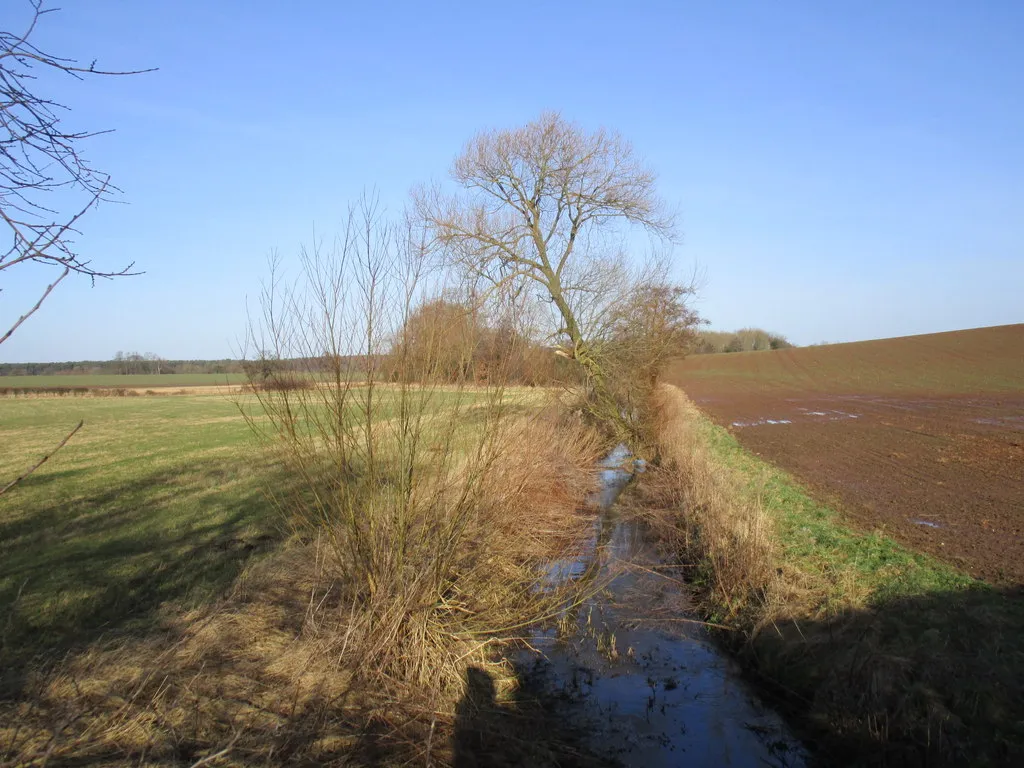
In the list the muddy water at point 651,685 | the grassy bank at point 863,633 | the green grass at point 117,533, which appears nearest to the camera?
the grassy bank at point 863,633

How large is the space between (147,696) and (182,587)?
3321 millimetres

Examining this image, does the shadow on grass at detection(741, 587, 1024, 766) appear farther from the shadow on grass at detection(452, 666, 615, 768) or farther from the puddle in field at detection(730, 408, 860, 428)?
the puddle in field at detection(730, 408, 860, 428)

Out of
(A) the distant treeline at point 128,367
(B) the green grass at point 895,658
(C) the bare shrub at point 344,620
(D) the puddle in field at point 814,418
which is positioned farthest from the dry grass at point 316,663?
(A) the distant treeline at point 128,367

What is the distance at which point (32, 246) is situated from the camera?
2.12 meters

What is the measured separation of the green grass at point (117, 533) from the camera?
6508 mm

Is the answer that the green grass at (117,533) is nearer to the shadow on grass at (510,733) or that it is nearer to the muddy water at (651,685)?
the shadow on grass at (510,733)

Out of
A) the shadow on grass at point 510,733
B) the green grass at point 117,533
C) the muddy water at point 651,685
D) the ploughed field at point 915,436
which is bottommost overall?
the muddy water at point 651,685

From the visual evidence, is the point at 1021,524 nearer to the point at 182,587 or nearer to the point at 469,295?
the point at 469,295

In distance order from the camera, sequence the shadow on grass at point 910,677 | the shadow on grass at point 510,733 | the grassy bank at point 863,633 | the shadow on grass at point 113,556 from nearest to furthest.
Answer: the shadow on grass at point 910,677 < the grassy bank at point 863,633 < the shadow on grass at point 510,733 < the shadow on grass at point 113,556

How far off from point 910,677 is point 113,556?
8977 millimetres

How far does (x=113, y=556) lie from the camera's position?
28.6 ft

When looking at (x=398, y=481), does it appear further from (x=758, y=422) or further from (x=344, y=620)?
(x=758, y=422)

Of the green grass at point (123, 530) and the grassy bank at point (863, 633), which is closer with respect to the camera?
the grassy bank at point (863, 633)

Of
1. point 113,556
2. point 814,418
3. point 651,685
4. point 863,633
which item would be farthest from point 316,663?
point 814,418
